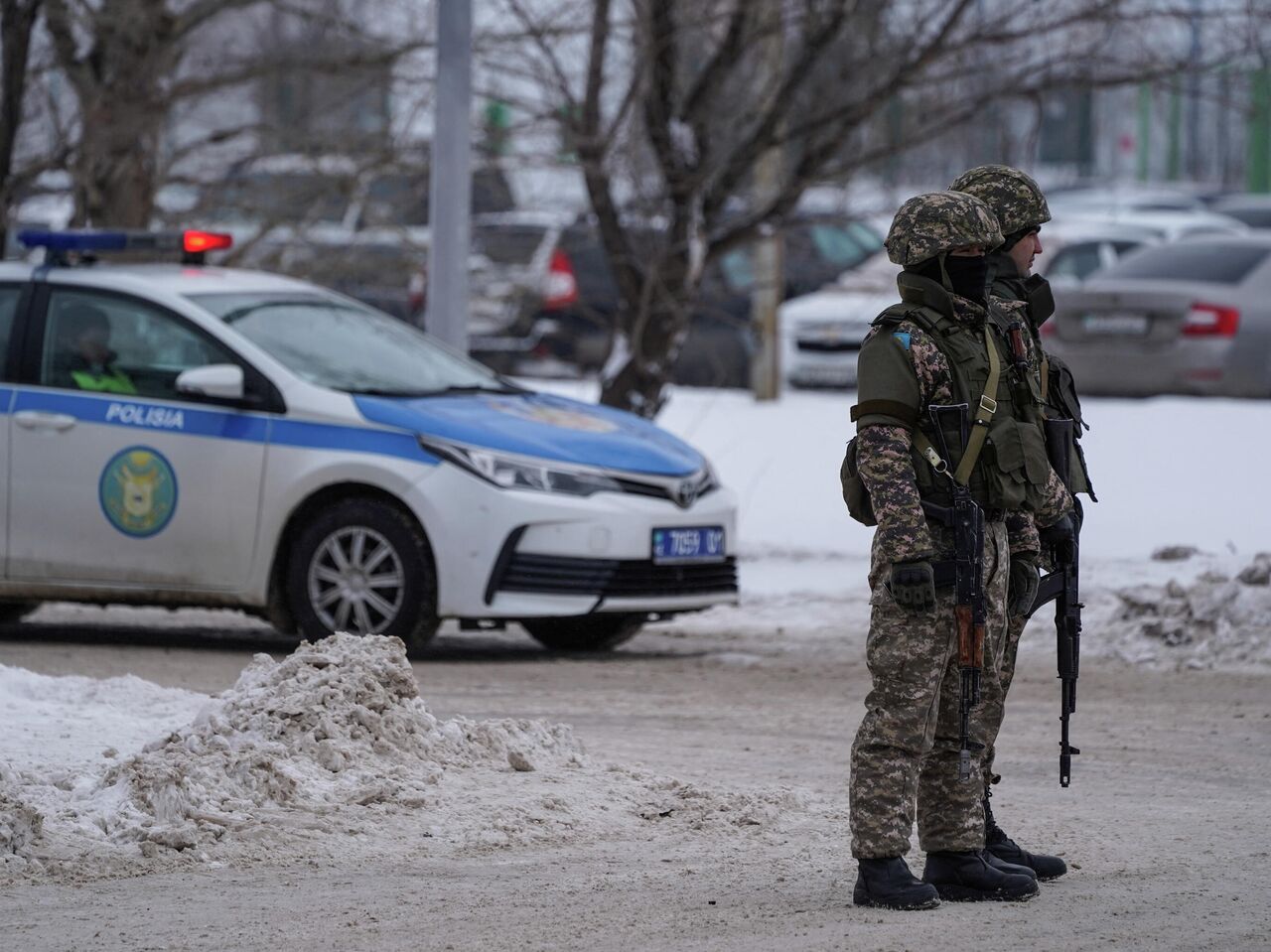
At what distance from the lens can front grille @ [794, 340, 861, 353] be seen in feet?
64.6

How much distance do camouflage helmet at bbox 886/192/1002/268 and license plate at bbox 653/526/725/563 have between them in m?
4.14

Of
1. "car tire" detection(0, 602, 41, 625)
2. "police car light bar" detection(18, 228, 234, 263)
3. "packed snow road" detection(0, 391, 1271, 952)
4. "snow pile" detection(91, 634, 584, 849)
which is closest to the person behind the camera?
"packed snow road" detection(0, 391, 1271, 952)

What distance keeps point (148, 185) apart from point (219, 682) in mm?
5806

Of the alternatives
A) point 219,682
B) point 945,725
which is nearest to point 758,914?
point 945,725

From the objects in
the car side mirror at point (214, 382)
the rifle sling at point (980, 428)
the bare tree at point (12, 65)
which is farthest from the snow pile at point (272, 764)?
the bare tree at point (12, 65)

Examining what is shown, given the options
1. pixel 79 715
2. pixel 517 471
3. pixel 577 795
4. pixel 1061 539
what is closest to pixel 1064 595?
pixel 1061 539

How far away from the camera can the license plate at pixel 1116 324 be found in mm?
16797

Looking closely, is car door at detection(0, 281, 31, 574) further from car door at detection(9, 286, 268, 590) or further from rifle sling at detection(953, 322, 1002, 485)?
rifle sling at detection(953, 322, 1002, 485)

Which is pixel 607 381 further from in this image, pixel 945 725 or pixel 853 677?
pixel 945 725

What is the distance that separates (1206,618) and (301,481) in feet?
12.7

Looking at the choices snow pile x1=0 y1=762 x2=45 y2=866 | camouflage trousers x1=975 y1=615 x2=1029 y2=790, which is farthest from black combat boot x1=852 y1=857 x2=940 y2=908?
snow pile x1=0 y1=762 x2=45 y2=866

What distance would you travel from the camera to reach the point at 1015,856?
5262 mm

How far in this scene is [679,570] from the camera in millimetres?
8969

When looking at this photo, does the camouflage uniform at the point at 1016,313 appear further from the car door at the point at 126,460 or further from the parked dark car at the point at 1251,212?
the parked dark car at the point at 1251,212
